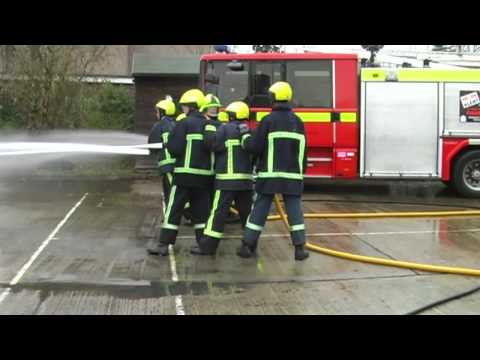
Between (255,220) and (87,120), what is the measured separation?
12.0 m

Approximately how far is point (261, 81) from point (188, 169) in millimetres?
5391

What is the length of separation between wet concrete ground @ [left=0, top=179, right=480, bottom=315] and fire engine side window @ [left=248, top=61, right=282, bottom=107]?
98.5 inches

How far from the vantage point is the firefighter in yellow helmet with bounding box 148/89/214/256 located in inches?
282

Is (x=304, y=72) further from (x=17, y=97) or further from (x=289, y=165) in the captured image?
(x=17, y=97)

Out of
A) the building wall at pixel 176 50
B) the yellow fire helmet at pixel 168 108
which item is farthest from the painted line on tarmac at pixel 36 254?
the building wall at pixel 176 50

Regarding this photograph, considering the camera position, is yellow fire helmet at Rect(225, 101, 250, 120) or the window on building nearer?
yellow fire helmet at Rect(225, 101, 250, 120)

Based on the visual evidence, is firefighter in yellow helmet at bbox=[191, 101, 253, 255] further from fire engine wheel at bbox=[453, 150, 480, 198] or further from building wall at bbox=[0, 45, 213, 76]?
building wall at bbox=[0, 45, 213, 76]

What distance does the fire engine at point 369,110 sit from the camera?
39.4 ft

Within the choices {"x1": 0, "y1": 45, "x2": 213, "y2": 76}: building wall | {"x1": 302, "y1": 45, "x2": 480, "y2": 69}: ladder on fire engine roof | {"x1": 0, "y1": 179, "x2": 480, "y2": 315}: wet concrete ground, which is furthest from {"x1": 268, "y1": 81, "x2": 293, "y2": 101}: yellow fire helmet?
{"x1": 0, "y1": 45, "x2": 213, "y2": 76}: building wall

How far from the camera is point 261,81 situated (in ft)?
39.9

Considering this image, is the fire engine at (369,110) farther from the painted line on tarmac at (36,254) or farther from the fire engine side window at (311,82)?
the painted line on tarmac at (36,254)

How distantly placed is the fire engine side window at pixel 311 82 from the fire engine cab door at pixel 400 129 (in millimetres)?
718

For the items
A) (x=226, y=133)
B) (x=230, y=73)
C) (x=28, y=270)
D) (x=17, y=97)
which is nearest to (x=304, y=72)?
(x=230, y=73)

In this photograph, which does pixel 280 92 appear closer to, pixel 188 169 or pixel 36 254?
pixel 188 169
